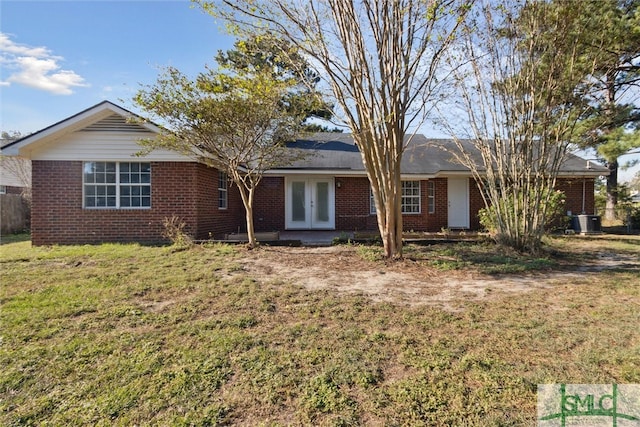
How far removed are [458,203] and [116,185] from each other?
12.9 m

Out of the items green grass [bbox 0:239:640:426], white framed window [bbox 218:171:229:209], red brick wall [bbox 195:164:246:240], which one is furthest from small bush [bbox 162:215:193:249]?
green grass [bbox 0:239:640:426]

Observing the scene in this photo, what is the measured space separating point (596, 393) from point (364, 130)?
554 centimetres

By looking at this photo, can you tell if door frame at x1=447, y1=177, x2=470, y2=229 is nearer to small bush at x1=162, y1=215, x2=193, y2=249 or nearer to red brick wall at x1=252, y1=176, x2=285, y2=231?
red brick wall at x1=252, y1=176, x2=285, y2=231

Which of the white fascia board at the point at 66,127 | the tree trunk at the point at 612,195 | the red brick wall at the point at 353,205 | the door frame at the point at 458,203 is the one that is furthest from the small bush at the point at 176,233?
the tree trunk at the point at 612,195

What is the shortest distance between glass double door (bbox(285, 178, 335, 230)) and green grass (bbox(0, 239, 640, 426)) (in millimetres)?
8435

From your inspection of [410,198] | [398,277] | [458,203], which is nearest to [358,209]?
[410,198]

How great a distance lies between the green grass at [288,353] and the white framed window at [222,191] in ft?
22.4

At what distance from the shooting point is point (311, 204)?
45.9 ft

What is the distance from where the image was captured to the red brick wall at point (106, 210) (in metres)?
9.98

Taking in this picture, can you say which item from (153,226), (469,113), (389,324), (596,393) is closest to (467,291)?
(389,324)

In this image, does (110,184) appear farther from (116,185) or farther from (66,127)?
(66,127)

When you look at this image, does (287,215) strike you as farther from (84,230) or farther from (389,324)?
(389,324)

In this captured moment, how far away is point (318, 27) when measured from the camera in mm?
6758

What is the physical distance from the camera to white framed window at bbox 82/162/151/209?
403 inches
